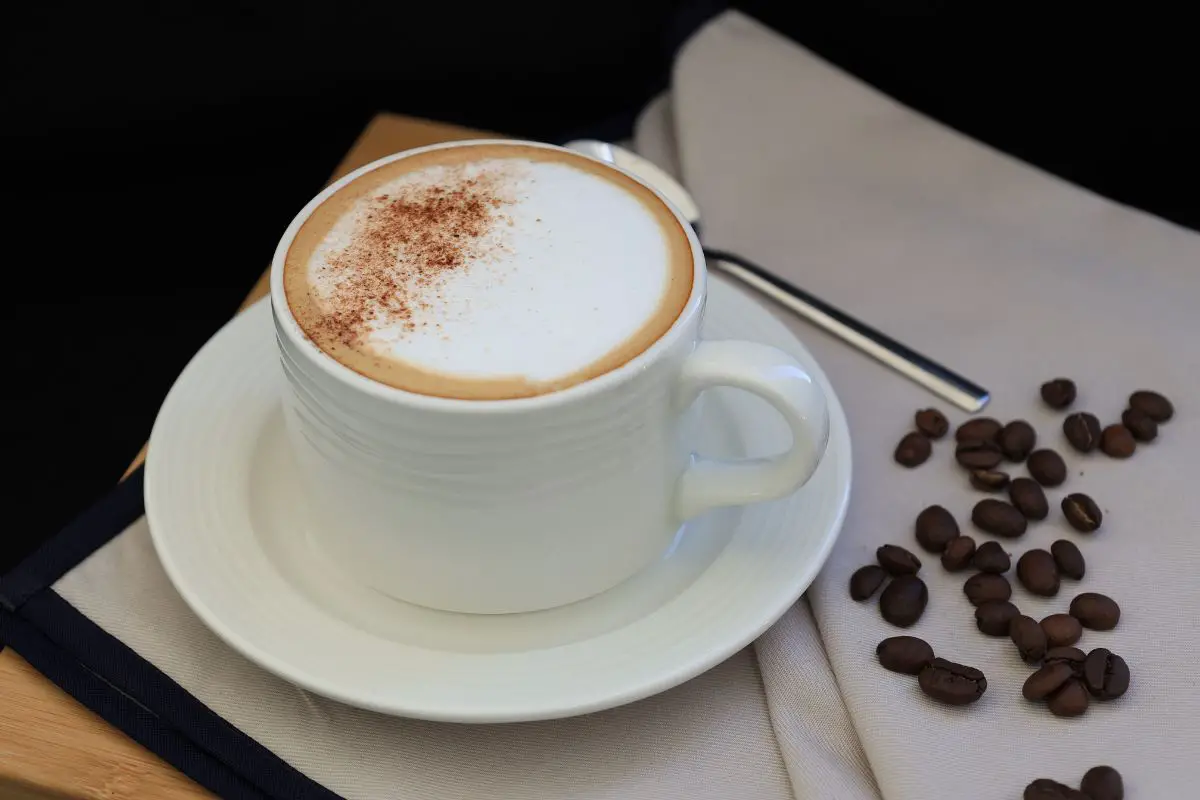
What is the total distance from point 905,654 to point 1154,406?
1.30ft

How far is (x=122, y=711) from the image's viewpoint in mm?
841

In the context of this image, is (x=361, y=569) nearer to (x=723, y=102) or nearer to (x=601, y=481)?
(x=601, y=481)

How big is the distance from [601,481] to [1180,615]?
18.9 inches

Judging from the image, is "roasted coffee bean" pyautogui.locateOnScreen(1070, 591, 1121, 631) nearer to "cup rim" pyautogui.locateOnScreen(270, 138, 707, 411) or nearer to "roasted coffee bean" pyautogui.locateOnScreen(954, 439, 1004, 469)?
"roasted coffee bean" pyautogui.locateOnScreen(954, 439, 1004, 469)

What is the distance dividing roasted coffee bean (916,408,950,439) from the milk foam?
0.36 metres

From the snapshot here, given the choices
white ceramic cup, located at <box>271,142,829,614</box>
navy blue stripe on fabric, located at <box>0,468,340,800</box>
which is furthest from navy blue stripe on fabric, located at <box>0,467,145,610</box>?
white ceramic cup, located at <box>271,142,829,614</box>

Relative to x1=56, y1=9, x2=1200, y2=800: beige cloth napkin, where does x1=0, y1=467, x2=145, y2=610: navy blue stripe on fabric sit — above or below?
above

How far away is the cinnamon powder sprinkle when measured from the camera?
0.80 metres

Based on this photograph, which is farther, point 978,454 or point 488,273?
point 978,454

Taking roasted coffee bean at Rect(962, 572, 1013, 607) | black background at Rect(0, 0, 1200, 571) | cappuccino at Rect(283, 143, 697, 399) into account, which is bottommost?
black background at Rect(0, 0, 1200, 571)

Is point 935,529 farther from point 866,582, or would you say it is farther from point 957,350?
point 957,350

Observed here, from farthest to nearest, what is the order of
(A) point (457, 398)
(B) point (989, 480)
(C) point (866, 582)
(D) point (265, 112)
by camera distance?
(D) point (265, 112) → (B) point (989, 480) → (C) point (866, 582) → (A) point (457, 398)

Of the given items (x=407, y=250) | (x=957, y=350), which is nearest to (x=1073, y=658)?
(x=957, y=350)

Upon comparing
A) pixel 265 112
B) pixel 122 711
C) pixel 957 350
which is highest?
pixel 122 711
